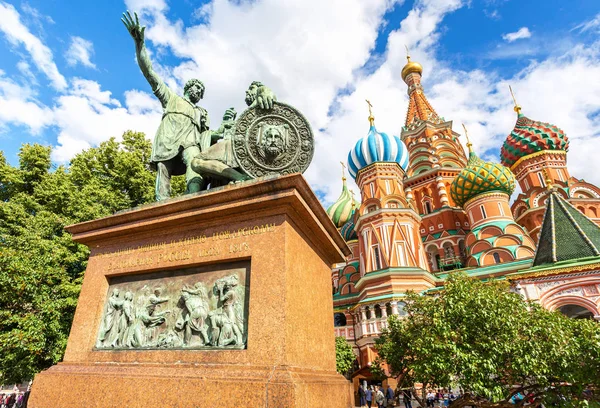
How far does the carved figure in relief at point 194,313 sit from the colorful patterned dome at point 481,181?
32.1 metres

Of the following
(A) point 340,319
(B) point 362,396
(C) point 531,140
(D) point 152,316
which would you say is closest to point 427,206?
(C) point 531,140

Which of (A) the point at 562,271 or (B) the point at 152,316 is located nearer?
(B) the point at 152,316

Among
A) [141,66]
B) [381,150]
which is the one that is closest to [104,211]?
[141,66]

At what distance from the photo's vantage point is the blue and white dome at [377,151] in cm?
3203

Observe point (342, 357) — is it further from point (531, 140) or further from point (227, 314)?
point (531, 140)

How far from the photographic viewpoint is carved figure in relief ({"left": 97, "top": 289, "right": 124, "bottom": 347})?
445cm

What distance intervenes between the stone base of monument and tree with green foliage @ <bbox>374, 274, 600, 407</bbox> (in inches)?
219

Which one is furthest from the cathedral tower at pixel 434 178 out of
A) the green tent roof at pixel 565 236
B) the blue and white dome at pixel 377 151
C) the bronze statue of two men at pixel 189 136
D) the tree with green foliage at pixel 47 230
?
the bronze statue of two men at pixel 189 136

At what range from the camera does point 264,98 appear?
506cm

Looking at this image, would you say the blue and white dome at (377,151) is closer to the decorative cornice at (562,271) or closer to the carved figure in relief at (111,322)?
the decorative cornice at (562,271)

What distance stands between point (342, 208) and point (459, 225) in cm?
1629

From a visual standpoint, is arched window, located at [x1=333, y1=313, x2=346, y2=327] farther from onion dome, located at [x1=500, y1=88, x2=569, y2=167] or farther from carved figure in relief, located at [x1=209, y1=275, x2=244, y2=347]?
carved figure in relief, located at [x1=209, y1=275, x2=244, y2=347]

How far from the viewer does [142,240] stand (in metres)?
4.89

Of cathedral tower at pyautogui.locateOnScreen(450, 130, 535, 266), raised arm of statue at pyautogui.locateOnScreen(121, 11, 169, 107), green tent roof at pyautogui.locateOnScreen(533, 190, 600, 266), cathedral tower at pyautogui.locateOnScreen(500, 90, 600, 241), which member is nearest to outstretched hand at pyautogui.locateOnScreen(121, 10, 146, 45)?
raised arm of statue at pyautogui.locateOnScreen(121, 11, 169, 107)
